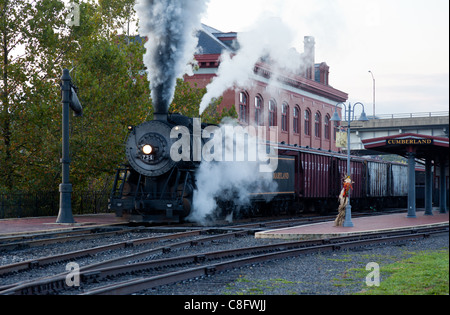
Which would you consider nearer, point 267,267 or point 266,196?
point 267,267

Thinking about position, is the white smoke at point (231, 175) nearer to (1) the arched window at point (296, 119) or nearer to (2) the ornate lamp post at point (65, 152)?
(2) the ornate lamp post at point (65, 152)

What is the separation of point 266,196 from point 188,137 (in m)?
5.47

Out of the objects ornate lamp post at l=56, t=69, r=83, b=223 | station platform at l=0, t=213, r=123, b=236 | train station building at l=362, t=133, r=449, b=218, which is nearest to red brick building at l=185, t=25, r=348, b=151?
train station building at l=362, t=133, r=449, b=218

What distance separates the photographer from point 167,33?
20109 millimetres

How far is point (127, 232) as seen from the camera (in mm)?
17766

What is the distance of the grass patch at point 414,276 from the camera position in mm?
8211

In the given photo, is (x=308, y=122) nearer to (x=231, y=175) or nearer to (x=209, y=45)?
(x=209, y=45)

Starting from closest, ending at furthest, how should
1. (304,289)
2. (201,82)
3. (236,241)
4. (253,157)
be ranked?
(304,289) → (236,241) → (253,157) → (201,82)

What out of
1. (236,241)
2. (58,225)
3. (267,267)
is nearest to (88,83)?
(58,225)

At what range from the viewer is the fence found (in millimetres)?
22750

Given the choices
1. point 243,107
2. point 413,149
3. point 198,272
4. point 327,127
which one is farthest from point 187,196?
point 327,127

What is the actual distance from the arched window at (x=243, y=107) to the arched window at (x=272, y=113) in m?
5.21
